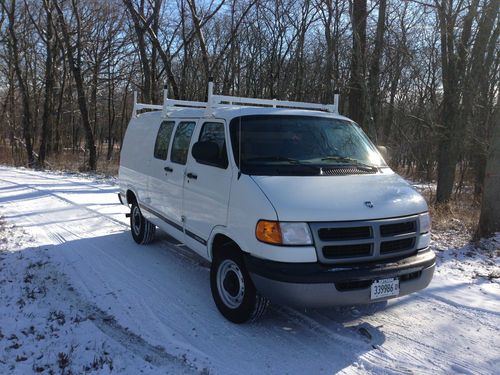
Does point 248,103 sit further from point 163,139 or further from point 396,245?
point 396,245

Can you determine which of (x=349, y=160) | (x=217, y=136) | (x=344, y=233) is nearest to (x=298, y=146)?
(x=349, y=160)

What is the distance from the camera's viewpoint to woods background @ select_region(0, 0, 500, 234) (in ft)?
43.0

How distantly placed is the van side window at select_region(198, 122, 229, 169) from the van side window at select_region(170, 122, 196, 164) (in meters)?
0.35

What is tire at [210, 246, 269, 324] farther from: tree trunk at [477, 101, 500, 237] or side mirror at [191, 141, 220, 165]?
tree trunk at [477, 101, 500, 237]

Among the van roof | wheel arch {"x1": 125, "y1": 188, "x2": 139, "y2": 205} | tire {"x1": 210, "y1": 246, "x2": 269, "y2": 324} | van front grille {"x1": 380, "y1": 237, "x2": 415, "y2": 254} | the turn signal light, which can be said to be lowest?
tire {"x1": 210, "y1": 246, "x2": 269, "y2": 324}

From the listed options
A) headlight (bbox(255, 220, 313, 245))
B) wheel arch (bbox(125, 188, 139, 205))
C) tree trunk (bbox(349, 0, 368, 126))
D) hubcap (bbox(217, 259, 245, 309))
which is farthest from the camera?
tree trunk (bbox(349, 0, 368, 126))

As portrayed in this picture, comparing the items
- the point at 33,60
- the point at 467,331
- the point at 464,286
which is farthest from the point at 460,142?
the point at 33,60

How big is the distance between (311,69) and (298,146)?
2546 cm

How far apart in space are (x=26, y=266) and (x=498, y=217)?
7513 millimetres

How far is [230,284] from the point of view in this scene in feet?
14.7

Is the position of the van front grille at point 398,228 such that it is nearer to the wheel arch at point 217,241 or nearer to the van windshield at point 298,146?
the van windshield at point 298,146

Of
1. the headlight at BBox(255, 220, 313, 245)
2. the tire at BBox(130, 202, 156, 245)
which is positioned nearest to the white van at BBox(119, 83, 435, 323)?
the headlight at BBox(255, 220, 313, 245)

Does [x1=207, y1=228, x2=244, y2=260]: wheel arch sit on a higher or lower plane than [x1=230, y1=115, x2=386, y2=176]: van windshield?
lower

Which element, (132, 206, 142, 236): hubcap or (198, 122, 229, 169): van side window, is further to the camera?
(132, 206, 142, 236): hubcap
